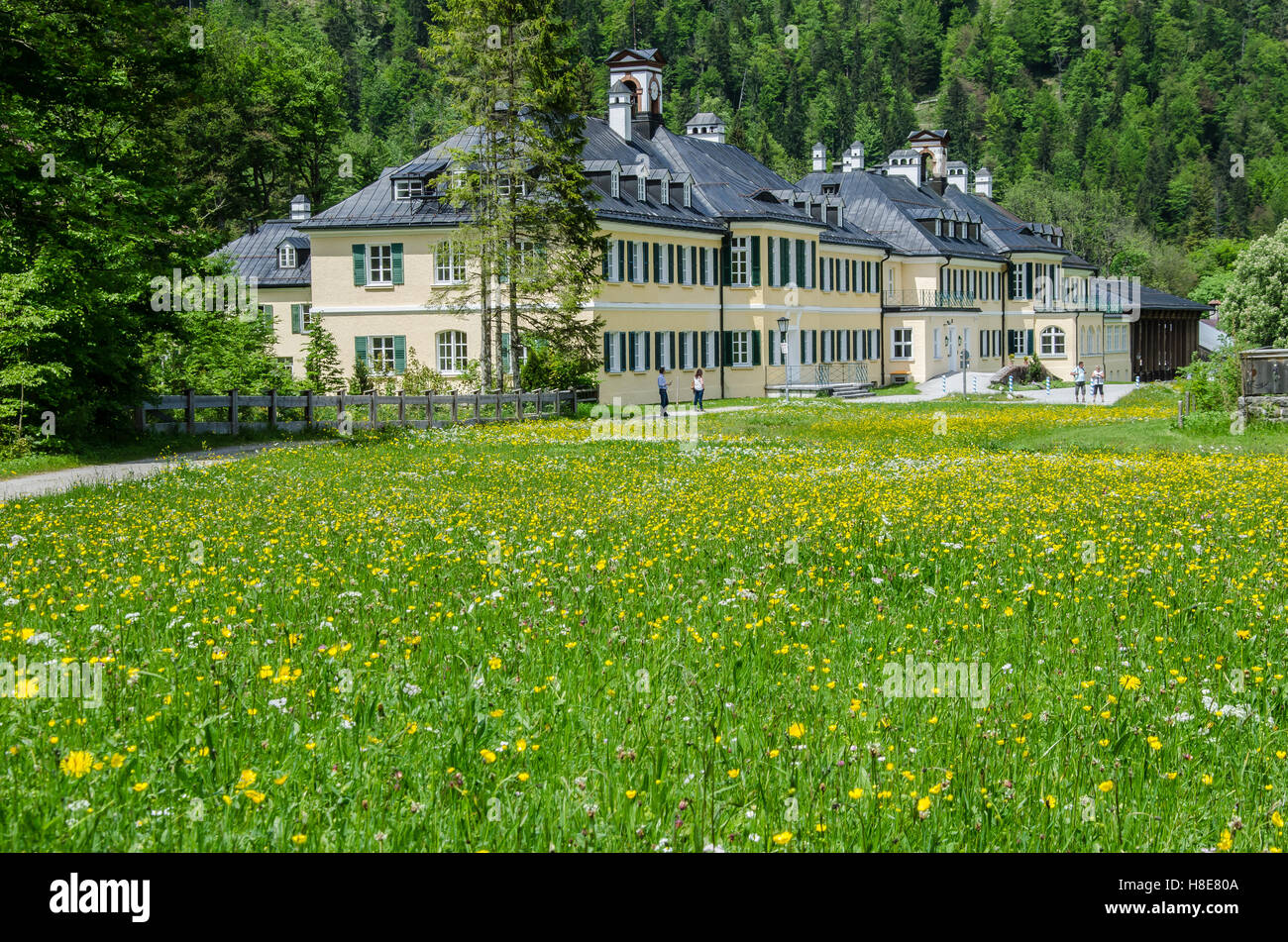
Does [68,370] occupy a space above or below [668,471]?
above

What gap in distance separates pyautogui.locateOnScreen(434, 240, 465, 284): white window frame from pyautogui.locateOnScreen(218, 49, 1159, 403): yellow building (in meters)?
0.08

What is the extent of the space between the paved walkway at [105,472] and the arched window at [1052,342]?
2646 inches

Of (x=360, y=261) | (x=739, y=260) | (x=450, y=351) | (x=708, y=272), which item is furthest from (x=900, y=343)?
(x=360, y=261)

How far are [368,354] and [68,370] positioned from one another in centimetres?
2403

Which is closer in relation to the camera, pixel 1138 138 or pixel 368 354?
pixel 368 354

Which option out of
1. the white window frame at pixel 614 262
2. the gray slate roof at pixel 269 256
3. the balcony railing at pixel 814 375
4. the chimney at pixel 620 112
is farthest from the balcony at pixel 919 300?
the gray slate roof at pixel 269 256

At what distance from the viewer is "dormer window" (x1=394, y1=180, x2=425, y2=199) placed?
4919 cm

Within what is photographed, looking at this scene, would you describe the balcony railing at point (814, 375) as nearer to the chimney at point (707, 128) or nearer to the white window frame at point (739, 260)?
the white window frame at point (739, 260)

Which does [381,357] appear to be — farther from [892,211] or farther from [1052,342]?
[1052,342]

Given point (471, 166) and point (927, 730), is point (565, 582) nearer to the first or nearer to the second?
point (927, 730)

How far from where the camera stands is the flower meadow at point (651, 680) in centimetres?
477

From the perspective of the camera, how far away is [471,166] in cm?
4375
